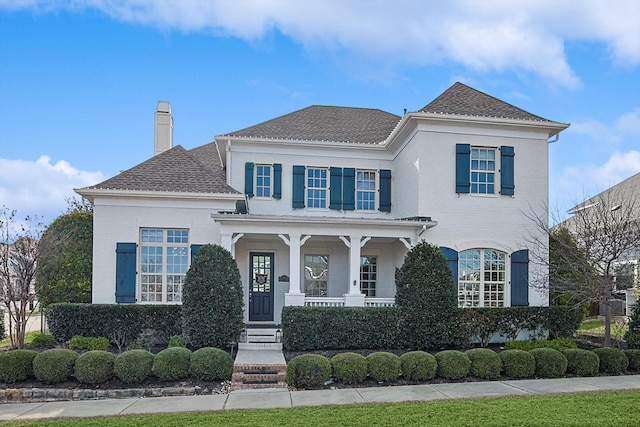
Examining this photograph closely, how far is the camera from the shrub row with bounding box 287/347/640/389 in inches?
387

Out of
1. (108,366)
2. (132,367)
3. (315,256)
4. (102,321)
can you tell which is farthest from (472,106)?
(102,321)

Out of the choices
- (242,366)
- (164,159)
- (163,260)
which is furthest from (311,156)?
(242,366)

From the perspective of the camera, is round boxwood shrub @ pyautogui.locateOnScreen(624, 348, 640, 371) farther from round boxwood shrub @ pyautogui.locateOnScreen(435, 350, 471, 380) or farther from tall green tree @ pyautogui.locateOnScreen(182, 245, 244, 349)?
tall green tree @ pyautogui.locateOnScreen(182, 245, 244, 349)

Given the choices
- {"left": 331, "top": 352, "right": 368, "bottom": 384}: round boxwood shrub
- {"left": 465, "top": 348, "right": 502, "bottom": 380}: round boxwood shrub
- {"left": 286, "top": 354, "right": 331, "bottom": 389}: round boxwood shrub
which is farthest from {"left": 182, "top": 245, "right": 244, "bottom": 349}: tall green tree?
{"left": 465, "top": 348, "right": 502, "bottom": 380}: round boxwood shrub

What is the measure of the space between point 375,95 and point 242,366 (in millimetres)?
13435

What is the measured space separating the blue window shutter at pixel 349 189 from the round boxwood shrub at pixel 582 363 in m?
8.24

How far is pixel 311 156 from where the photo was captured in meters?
16.8

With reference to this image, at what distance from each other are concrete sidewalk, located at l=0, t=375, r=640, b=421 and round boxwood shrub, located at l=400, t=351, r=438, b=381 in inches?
13.2

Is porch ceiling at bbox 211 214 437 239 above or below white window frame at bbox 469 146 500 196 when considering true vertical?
below

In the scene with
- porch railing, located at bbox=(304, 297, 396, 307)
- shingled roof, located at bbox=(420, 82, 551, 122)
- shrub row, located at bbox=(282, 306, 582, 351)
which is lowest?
shrub row, located at bbox=(282, 306, 582, 351)

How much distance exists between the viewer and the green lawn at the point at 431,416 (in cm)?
705

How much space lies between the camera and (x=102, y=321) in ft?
43.8

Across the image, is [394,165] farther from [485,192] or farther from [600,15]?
[600,15]

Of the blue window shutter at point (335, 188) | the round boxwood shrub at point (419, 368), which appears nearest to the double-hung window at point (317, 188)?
the blue window shutter at point (335, 188)
